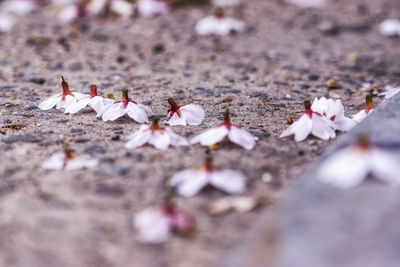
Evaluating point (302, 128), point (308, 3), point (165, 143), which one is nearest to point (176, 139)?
point (165, 143)

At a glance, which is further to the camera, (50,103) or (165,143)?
(50,103)

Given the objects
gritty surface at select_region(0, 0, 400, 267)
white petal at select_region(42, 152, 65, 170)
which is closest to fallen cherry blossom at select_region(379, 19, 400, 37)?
gritty surface at select_region(0, 0, 400, 267)

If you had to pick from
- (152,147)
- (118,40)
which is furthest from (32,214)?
(118,40)

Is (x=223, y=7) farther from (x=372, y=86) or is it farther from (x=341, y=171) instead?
(x=341, y=171)

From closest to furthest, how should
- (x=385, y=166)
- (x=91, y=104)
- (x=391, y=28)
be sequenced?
(x=385, y=166) → (x=91, y=104) → (x=391, y=28)

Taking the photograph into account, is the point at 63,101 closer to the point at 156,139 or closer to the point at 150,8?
the point at 156,139

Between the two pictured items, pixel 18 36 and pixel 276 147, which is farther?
pixel 18 36

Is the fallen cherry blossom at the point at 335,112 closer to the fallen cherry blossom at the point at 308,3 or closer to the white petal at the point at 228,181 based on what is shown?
the white petal at the point at 228,181
